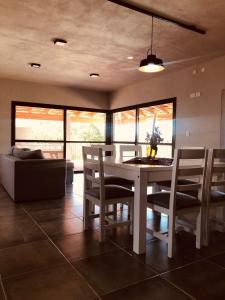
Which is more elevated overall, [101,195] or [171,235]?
[101,195]

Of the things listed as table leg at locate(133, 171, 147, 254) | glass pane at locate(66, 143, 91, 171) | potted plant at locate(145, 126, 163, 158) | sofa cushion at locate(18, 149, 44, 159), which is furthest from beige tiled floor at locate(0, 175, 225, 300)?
glass pane at locate(66, 143, 91, 171)

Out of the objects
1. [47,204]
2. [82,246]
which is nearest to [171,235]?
[82,246]

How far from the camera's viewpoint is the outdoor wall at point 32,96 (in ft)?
20.9

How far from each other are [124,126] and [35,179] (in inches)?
162

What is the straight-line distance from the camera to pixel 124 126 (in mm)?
7531

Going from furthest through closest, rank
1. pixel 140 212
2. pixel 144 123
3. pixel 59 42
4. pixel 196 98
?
pixel 144 123 → pixel 196 98 → pixel 59 42 → pixel 140 212

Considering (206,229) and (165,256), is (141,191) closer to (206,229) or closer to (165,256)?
(165,256)

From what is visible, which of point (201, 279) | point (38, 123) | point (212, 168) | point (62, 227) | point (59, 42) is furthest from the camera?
point (38, 123)

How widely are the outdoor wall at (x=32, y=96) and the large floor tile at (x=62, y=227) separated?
413 centimetres

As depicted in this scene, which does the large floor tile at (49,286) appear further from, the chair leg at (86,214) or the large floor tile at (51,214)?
the large floor tile at (51,214)

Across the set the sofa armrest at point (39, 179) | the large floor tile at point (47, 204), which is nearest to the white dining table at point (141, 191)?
the large floor tile at point (47, 204)

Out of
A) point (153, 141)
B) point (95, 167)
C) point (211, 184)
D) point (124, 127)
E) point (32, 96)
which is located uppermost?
point (32, 96)

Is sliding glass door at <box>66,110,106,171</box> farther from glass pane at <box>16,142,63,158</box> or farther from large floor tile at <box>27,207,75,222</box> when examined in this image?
large floor tile at <box>27,207,75,222</box>

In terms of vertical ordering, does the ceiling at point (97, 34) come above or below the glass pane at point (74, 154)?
above
